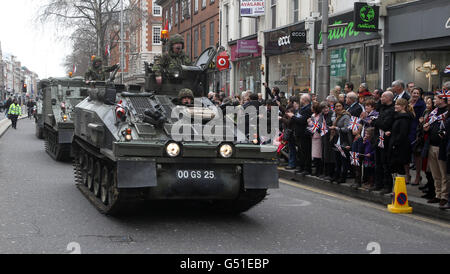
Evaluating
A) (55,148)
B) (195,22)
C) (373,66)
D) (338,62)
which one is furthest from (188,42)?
(55,148)

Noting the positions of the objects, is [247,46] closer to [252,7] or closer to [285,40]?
[252,7]

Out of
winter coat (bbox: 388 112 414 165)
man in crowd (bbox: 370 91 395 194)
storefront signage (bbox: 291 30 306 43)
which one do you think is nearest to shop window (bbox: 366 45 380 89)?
storefront signage (bbox: 291 30 306 43)

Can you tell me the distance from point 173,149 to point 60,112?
37.2ft

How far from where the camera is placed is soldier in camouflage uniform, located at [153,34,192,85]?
1067cm

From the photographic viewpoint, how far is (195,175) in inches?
317

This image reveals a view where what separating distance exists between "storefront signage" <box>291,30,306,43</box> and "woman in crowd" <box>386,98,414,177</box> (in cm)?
1325

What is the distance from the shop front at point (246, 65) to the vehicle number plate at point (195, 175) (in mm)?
20525

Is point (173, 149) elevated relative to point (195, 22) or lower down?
lower down

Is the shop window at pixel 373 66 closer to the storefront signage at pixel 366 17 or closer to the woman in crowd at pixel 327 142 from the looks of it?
the storefront signage at pixel 366 17

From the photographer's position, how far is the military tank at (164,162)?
25.9 ft

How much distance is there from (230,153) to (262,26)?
2062 cm

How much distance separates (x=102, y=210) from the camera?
8945 millimetres

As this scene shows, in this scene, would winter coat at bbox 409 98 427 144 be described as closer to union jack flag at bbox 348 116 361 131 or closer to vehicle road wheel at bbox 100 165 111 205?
union jack flag at bbox 348 116 361 131
